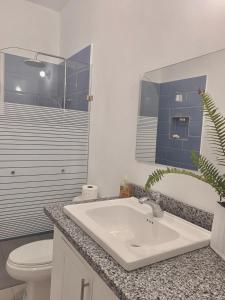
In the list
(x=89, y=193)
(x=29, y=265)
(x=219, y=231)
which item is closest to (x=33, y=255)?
(x=29, y=265)

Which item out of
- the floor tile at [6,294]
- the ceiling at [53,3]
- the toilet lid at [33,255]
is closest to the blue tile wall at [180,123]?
the toilet lid at [33,255]

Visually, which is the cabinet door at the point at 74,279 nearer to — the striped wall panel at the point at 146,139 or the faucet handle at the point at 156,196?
the faucet handle at the point at 156,196

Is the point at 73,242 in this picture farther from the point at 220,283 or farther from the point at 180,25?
the point at 180,25

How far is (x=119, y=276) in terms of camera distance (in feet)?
2.25

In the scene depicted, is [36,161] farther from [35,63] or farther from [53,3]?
[53,3]

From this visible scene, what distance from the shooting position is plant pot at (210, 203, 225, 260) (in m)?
0.84

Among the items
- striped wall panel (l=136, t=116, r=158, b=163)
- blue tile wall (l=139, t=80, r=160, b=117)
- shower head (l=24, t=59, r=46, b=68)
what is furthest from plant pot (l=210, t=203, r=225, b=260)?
shower head (l=24, t=59, r=46, b=68)

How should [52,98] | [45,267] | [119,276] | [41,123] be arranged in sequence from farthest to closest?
[52,98] → [41,123] → [45,267] → [119,276]

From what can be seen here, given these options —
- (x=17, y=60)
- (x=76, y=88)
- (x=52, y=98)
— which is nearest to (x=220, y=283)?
(x=76, y=88)

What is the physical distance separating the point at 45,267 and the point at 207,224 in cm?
103

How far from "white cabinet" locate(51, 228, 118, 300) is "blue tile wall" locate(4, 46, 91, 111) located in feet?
4.97

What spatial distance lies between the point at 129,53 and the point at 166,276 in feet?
4.65

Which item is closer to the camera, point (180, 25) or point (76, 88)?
point (180, 25)

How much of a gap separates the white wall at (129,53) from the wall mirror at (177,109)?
0.06 meters
